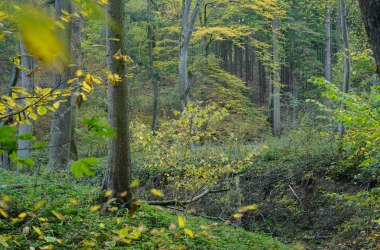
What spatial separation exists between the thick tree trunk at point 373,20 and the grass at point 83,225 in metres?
2.27

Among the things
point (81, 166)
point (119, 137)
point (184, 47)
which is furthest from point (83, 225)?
point (184, 47)

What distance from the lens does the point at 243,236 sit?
260 inches

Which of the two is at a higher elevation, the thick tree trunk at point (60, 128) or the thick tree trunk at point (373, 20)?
the thick tree trunk at point (373, 20)

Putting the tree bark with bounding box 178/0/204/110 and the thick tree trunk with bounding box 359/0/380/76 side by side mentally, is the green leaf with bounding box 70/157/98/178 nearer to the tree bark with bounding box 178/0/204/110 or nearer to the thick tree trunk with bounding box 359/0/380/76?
the thick tree trunk with bounding box 359/0/380/76

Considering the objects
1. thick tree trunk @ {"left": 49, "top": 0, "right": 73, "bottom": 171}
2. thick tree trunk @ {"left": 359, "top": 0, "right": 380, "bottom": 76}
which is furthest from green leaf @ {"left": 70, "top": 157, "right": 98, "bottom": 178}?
thick tree trunk @ {"left": 49, "top": 0, "right": 73, "bottom": 171}

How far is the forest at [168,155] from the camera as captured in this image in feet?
7.58

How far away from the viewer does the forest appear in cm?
231

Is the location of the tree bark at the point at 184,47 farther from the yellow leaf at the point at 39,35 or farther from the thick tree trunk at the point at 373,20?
the yellow leaf at the point at 39,35

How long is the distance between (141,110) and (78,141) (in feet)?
17.8

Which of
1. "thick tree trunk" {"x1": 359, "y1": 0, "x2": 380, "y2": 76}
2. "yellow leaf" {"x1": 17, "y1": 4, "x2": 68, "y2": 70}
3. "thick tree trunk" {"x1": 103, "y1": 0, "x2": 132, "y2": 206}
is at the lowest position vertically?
"thick tree trunk" {"x1": 103, "y1": 0, "x2": 132, "y2": 206}

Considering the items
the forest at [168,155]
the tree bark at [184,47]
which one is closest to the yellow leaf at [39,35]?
the forest at [168,155]

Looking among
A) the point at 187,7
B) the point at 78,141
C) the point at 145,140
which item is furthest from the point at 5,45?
the point at 145,140

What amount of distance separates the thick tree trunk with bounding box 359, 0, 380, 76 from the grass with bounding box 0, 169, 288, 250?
2.27 meters

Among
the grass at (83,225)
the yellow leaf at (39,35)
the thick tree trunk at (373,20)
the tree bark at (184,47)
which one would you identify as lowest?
the grass at (83,225)
